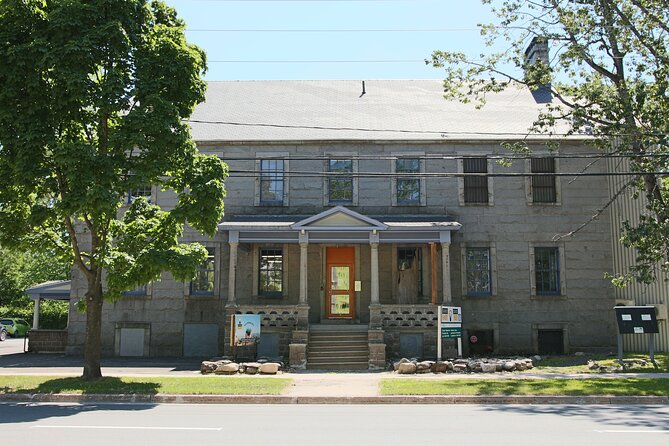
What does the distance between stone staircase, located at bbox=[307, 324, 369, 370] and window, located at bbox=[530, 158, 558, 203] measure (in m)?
8.61

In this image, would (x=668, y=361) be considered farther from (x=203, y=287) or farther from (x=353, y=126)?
(x=203, y=287)

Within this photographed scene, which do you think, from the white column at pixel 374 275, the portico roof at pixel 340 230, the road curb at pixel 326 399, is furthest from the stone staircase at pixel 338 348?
the road curb at pixel 326 399

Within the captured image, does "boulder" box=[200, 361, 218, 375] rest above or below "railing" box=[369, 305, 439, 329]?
below

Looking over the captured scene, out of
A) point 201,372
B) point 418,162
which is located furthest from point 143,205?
point 418,162

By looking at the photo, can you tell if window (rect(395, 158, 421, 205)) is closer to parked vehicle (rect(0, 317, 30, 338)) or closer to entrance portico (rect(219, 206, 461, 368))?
entrance portico (rect(219, 206, 461, 368))

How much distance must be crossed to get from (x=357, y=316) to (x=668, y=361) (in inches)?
415

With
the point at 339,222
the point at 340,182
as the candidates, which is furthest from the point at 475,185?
the point at 339,222

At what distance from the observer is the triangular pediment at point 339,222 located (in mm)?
21609

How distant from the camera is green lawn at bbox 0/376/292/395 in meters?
14.2

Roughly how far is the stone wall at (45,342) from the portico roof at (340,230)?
964 centimetres

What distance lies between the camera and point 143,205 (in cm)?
1750

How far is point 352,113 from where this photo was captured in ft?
85.6

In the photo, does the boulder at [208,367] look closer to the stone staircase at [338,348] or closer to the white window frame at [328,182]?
the stone staircase at [338,348]

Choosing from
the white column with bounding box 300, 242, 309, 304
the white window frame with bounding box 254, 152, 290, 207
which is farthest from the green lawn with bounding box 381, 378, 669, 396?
the white window frame with bounding box 254, 152, 290, 207
